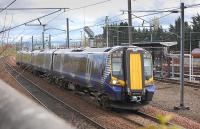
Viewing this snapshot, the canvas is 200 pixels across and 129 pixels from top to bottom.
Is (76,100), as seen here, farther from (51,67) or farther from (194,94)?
(51,67)

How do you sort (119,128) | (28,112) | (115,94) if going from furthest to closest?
1. (115,94)
2. (119,128)
3. (28,112)

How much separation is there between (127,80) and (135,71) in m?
0.53

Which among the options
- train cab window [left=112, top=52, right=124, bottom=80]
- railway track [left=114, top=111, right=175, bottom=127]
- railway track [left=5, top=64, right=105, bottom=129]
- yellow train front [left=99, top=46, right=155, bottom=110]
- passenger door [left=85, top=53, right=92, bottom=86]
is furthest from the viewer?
passenger door [left=85, top=53, right=92, bottom=86]

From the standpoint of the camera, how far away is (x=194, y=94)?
2761cm

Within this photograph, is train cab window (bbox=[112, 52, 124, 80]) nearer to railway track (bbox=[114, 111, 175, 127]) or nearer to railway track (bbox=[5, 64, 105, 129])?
railway track (bbox=[114, 111, 175, 127])

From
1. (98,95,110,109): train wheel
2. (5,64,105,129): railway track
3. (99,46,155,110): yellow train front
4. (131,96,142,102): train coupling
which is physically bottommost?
(5,64,105,129): railway track

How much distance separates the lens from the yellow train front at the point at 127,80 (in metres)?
20.0

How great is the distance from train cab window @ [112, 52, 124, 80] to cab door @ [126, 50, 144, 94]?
0.34 m

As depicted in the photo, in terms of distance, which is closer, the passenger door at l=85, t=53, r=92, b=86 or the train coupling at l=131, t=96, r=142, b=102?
the train coupling at l=131, t=96, r=142, b=102

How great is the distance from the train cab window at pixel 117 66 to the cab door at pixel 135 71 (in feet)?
1.11

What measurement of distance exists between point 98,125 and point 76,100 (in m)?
8.80

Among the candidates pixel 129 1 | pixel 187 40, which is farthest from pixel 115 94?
pixel 187 40

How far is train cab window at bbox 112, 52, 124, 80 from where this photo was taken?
66.9 feet

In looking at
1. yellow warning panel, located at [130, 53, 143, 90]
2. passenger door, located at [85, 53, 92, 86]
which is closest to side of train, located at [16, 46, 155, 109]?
yellow warning panel, located at [130, 53, 143, 90]
